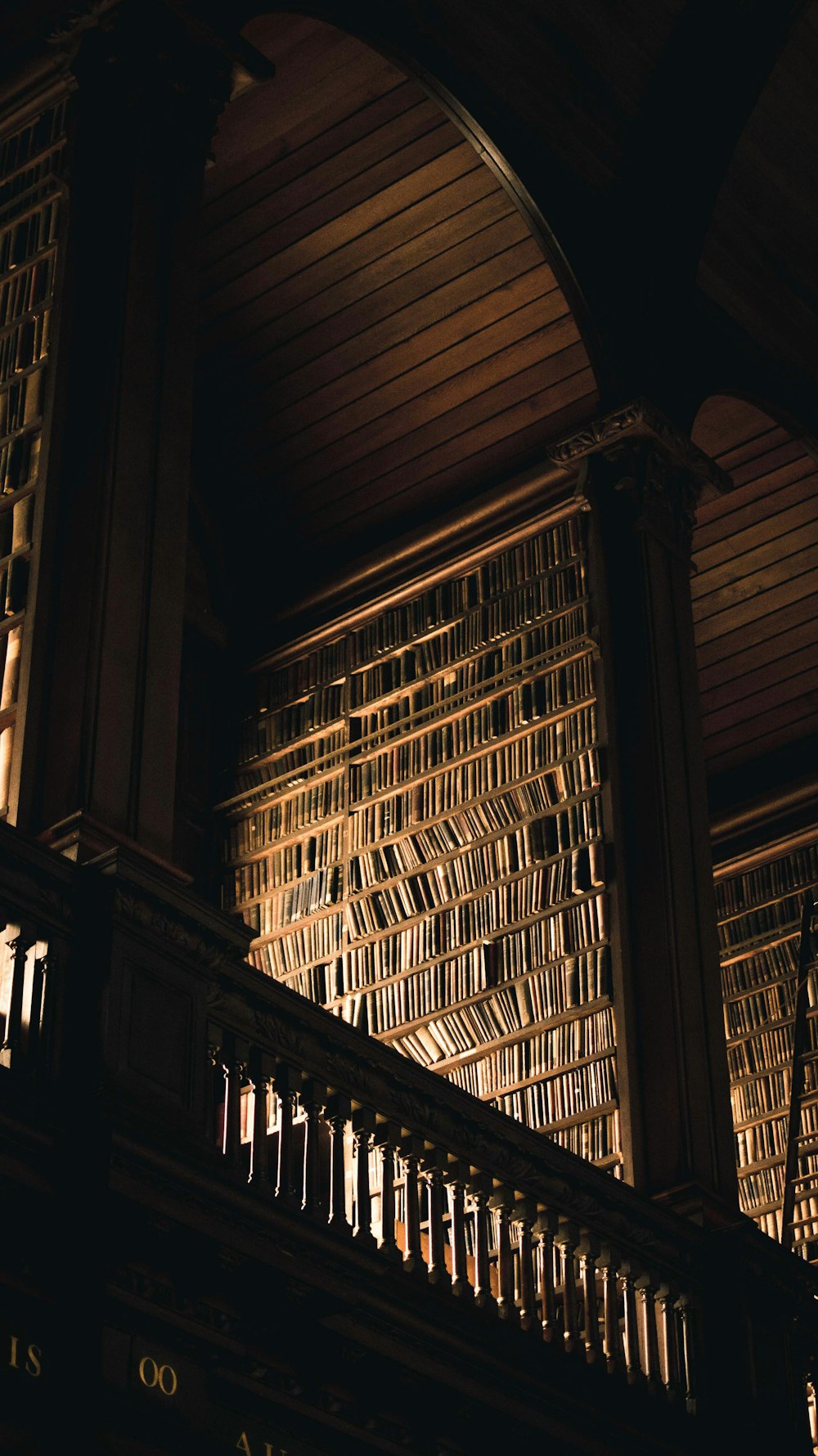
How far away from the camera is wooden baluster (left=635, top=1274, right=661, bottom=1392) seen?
5488mm

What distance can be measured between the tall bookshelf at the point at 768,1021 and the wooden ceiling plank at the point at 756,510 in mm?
1280

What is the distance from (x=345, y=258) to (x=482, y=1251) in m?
3.65

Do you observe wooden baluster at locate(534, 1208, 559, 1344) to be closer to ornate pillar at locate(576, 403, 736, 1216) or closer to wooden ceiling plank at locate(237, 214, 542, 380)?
ornate pillar at locate(576, 403, 736, 1216)

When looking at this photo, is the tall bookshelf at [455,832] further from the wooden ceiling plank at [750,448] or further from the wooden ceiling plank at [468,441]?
the wooden ceiling plank at [750,448]

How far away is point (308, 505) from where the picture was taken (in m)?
8.20

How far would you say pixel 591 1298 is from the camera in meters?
5.39

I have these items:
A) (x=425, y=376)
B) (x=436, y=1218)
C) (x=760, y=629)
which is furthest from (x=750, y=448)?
(x=436, y=1218)

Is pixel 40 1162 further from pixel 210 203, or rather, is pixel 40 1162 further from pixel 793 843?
pixel 793 843

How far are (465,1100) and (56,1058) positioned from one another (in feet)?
4.22

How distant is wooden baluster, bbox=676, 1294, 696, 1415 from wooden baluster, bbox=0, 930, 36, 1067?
2221 mm

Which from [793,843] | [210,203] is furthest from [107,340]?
[793,843]

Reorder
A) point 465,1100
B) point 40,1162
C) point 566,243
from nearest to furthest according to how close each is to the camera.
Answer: point 40,1162, point 465,1100, point 566,243

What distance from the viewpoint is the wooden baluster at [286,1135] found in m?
4.58

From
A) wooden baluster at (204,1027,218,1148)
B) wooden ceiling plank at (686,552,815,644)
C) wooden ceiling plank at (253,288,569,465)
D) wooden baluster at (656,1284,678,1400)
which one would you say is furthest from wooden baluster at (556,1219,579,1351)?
wooden ceiling plank at (686,552,815,644)
